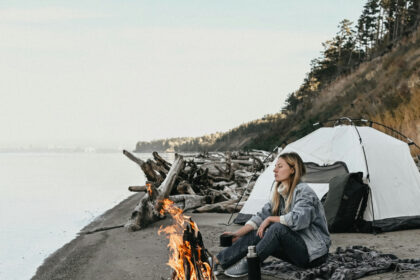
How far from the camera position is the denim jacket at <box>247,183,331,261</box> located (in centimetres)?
471

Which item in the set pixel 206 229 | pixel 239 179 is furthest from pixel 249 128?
pixel 206 229

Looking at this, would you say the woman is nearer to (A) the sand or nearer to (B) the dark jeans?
(B) the dark jeans

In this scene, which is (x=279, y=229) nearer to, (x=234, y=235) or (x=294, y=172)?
(x=234, y=235)

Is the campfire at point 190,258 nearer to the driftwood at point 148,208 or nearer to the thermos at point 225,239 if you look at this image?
the thermos at point 225,239

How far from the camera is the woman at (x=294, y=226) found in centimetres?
475

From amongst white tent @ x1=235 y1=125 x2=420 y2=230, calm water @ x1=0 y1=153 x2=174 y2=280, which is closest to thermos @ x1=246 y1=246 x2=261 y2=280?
calm water @ x1=0 y1=153 x2=174 y2=280

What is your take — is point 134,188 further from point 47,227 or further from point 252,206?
point 252,206

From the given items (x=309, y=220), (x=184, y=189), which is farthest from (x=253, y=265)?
(x=184, y=189)

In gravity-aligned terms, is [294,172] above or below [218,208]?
above

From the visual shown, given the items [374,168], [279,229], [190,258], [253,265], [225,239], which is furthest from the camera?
[374,168]

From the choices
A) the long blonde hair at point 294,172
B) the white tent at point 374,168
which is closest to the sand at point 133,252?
the white tent at point 374,168

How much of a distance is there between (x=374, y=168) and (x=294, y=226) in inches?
182

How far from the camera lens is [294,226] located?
4742 mm

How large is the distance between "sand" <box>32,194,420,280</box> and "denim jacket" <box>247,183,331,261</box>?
2.40ft
